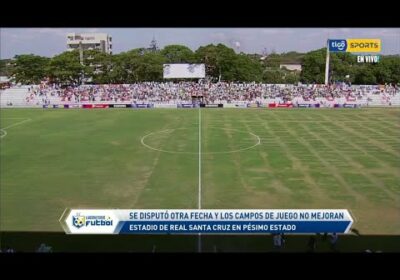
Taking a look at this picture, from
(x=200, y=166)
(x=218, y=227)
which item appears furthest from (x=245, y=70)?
(x=218, y=227)

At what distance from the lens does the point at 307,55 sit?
210 ft

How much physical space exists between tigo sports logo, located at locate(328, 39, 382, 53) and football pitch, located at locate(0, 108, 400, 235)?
1376cm

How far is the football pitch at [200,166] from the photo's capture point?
55.9 ft

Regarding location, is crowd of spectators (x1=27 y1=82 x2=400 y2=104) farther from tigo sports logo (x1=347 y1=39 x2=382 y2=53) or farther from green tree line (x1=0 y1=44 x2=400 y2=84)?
tigo sports logo (x1=347 y1=39 x2=382 y2=53)

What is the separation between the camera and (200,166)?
22.2 m

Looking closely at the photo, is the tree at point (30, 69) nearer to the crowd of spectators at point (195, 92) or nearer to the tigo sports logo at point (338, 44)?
the crowd of spectators at point (195, 92)

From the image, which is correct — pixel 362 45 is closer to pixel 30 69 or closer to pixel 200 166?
pixel 200 166

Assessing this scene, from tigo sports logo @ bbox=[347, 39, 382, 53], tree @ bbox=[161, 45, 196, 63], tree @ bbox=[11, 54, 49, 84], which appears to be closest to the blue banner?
tigo sports logo @ bbox=[347, 39, 382, 53]

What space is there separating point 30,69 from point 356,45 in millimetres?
39041

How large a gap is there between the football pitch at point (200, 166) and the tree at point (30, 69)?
73.3 ft

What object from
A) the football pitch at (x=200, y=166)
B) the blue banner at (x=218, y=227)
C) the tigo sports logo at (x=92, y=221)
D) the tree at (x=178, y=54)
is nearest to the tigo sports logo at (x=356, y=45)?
the football pitch at (x=200, y=166)

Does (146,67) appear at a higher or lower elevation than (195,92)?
higher
